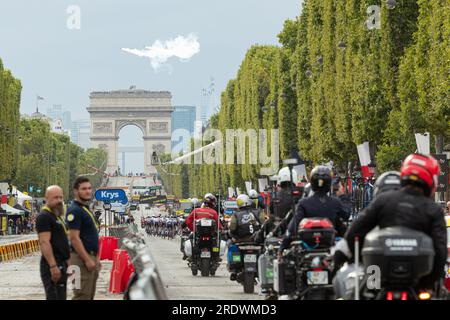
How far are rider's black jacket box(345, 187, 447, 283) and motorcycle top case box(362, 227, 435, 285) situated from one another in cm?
17

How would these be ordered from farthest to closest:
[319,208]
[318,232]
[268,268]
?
[268,268] < [319,208] < [318,232]

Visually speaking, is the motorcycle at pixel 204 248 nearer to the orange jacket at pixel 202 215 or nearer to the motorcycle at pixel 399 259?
the orange jacket at pixel 202 215

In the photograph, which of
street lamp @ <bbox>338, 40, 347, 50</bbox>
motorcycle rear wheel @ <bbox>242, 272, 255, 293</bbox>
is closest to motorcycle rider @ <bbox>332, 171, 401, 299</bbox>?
motorcycle rear wheel @ <bbox>242, 272, 255, 293</bbox>

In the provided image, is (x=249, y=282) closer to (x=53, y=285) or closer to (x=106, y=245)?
(x=53, y=285)

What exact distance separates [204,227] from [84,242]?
15.7 metres

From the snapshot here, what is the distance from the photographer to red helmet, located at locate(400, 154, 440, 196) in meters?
10.9

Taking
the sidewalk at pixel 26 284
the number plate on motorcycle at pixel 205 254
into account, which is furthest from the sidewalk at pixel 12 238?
the number plate on motorcycle at pixel 205 254

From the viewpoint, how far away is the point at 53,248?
48.3 feet

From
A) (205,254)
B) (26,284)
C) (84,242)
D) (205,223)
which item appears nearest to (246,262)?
(26,284)

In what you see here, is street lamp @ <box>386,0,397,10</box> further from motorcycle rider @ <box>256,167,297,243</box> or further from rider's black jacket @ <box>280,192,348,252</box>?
rider's black jacket @ <box>280,192,348,252</box>

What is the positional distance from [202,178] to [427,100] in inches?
4341

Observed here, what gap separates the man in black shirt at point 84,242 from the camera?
49.3 feet

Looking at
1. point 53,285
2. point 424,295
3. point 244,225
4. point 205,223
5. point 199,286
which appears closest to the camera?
point 424,295

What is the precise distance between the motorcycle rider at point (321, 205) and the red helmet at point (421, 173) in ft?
13.8
